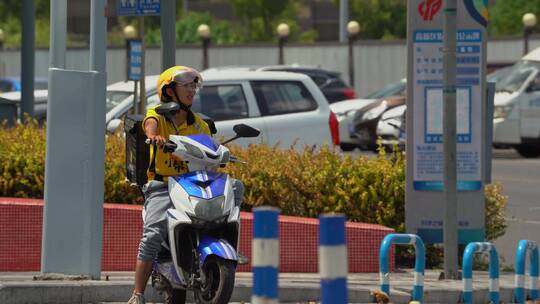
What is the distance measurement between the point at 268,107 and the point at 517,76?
1160cm

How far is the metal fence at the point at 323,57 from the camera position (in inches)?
1710

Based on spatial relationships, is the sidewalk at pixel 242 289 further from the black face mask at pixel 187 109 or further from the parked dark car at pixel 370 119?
the parked dark car at pixel 370 119

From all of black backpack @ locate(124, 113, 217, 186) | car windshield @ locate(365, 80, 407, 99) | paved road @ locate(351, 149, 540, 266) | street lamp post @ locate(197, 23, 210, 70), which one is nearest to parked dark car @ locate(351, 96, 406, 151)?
paved road @ locate(351, 149, 540, 266)

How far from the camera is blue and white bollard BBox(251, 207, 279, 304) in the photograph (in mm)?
5914

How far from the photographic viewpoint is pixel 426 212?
11961 millimetres

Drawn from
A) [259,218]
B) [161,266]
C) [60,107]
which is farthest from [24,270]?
[259,218]

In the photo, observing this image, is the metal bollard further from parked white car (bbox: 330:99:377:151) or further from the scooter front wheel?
parked white car (bbox: 330:99:377:151)

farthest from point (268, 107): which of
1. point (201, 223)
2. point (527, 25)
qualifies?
point (527, 25)

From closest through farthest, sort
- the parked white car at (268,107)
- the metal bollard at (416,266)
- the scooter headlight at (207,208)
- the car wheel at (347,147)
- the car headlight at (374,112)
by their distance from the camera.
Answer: the scooter headlight at (207,208) → the metal bollard at (416,266) → the parked white car at (268,107) → the car headlight at (374,112) → the car wheel at (347,147)

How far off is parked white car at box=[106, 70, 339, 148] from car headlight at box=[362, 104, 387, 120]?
11.0 metres

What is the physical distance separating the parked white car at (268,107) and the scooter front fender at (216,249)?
8172 millimetres

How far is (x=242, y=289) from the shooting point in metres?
9.81

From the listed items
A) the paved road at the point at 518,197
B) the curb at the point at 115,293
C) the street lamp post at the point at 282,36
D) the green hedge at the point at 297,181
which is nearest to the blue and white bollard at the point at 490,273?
the curb at the point at 115,293

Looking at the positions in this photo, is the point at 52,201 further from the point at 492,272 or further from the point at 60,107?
the point at 492,272
